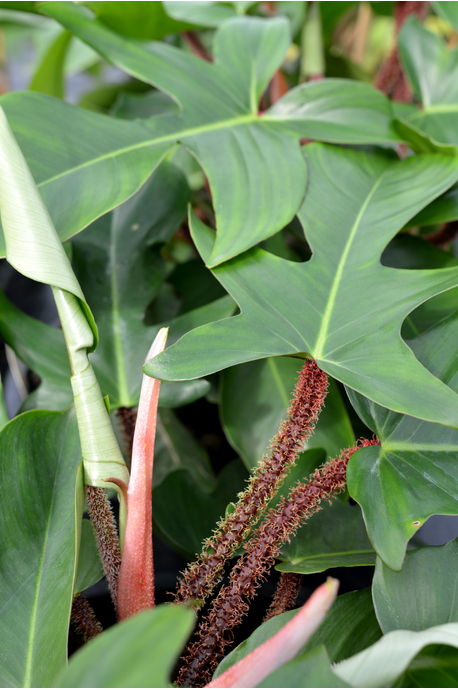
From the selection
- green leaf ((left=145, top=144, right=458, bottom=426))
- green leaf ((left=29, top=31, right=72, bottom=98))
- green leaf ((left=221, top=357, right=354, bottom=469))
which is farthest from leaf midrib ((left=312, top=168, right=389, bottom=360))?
green leaf ((left=29, top=31, right=72, bottom=98))

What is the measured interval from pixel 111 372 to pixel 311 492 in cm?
30

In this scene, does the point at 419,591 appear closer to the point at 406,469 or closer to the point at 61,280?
the point at 406,469

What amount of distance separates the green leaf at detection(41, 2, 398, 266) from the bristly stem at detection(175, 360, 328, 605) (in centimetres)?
16

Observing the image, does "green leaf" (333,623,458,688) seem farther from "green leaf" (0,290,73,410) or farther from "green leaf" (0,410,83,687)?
"green leaf" (0,290,73,410)

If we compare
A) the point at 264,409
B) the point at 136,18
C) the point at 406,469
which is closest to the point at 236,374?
the point at 264,409

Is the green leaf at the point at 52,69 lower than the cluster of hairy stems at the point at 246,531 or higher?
higher

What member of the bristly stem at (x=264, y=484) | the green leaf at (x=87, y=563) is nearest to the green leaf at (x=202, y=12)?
the bristly stem at (x=264, y=484)

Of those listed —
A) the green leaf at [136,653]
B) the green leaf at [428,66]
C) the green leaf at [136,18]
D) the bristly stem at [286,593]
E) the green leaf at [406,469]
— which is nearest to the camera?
the green leaf at [136,653]

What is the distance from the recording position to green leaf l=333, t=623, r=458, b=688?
0.96ft

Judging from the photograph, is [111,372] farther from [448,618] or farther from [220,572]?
[448,618]

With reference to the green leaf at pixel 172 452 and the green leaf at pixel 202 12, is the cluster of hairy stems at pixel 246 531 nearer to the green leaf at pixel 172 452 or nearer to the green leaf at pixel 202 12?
the green leaf at pixel 172 452

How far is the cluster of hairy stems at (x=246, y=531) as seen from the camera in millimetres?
412

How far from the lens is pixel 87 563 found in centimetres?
45

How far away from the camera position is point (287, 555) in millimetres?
472
